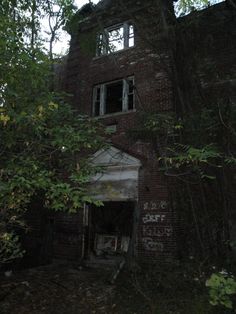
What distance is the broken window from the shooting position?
46.3ft

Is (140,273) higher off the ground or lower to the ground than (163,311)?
higher

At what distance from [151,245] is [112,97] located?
665 cm

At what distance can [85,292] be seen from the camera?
29.8 feet

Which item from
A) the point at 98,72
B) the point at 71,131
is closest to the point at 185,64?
the point at 98,72

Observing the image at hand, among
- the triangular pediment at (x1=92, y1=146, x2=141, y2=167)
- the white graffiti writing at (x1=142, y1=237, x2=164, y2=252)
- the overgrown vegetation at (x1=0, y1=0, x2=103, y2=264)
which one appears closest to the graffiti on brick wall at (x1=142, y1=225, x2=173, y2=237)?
the white graffiti writing at (x1=142, y1=237, x2=164, y2=252)

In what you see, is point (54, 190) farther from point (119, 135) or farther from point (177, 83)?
point (119, 135)

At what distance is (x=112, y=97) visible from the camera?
15242 millimetres

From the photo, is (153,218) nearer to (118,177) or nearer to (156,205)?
(156,205)

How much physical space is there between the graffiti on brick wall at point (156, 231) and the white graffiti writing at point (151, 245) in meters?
0.18

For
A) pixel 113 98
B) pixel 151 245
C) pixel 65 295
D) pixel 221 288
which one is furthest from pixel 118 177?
pixel 221 288

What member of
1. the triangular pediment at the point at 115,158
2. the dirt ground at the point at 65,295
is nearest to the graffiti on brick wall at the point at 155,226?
the triangular pediment at the point at 115,158

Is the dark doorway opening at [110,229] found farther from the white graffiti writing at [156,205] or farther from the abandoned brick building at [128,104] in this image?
the white graffiti writing at [156,205]

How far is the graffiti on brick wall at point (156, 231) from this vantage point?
11633 millimetres

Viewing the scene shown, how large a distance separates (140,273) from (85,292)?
1.80 metres
